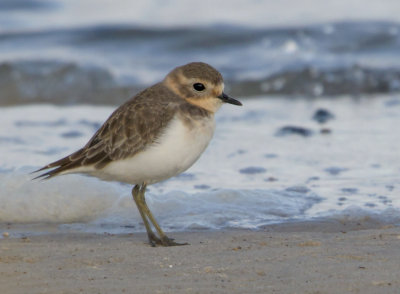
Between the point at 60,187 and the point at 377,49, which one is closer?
the point at 60,187

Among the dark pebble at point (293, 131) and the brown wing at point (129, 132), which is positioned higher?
the dark pebble at point (293, 131)

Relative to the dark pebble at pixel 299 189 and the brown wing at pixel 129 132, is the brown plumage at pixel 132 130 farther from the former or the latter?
the dark pebble at pixel 299 189

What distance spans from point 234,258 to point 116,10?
13.4 metres

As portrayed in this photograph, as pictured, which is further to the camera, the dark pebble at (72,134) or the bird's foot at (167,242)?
the dark pebble at (72,134)

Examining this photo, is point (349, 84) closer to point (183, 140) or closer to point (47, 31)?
point (47, 31)

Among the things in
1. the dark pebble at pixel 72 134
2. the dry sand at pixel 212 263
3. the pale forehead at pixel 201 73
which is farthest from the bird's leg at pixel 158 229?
the dark pebble at pixel 72 134

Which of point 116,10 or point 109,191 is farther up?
point 116,10

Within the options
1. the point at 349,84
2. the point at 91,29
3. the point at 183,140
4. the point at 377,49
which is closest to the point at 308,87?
the point at 349,84

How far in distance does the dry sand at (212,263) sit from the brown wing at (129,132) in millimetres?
499

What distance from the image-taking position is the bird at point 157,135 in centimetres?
492

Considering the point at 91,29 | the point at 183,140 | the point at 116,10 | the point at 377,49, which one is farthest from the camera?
the point at 116,10

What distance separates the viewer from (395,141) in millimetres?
8125

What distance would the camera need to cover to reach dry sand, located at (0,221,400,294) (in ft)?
12.6

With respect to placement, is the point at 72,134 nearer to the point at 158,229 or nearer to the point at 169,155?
the point at 158,229
